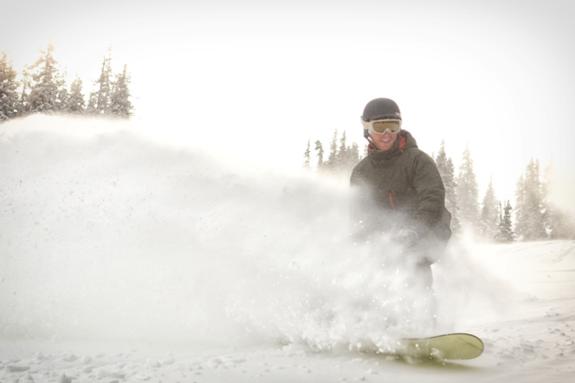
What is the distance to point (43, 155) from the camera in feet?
24.5

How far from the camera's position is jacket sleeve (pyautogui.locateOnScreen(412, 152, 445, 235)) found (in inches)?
177

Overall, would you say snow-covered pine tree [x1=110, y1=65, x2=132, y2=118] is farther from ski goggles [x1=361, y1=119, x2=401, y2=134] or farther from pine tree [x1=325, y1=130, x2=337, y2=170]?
ski goggles [x1=361, y1=119, x2=401, y2=134]

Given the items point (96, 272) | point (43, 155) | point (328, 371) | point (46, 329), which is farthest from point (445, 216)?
point (43, 155)

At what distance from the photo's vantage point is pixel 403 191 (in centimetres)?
496

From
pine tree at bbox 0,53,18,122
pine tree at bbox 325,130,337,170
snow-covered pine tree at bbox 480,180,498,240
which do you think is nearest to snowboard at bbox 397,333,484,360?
pine tree at bbox 0,53,18,122

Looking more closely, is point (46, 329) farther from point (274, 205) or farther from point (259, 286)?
point (274, 205)

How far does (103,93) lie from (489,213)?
165ft

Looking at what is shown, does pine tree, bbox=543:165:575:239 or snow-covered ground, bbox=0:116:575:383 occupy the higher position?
pine tree, bbox=543:165:575:239

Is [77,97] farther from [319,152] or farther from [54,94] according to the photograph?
[319,152]

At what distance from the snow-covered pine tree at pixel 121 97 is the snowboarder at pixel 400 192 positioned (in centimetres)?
3603

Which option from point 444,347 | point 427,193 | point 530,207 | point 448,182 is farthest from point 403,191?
point 530,207

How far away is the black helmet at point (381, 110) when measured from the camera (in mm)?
4957

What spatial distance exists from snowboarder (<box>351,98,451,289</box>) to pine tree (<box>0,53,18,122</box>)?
33723 millimetres

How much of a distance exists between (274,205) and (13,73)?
33.9 metres
